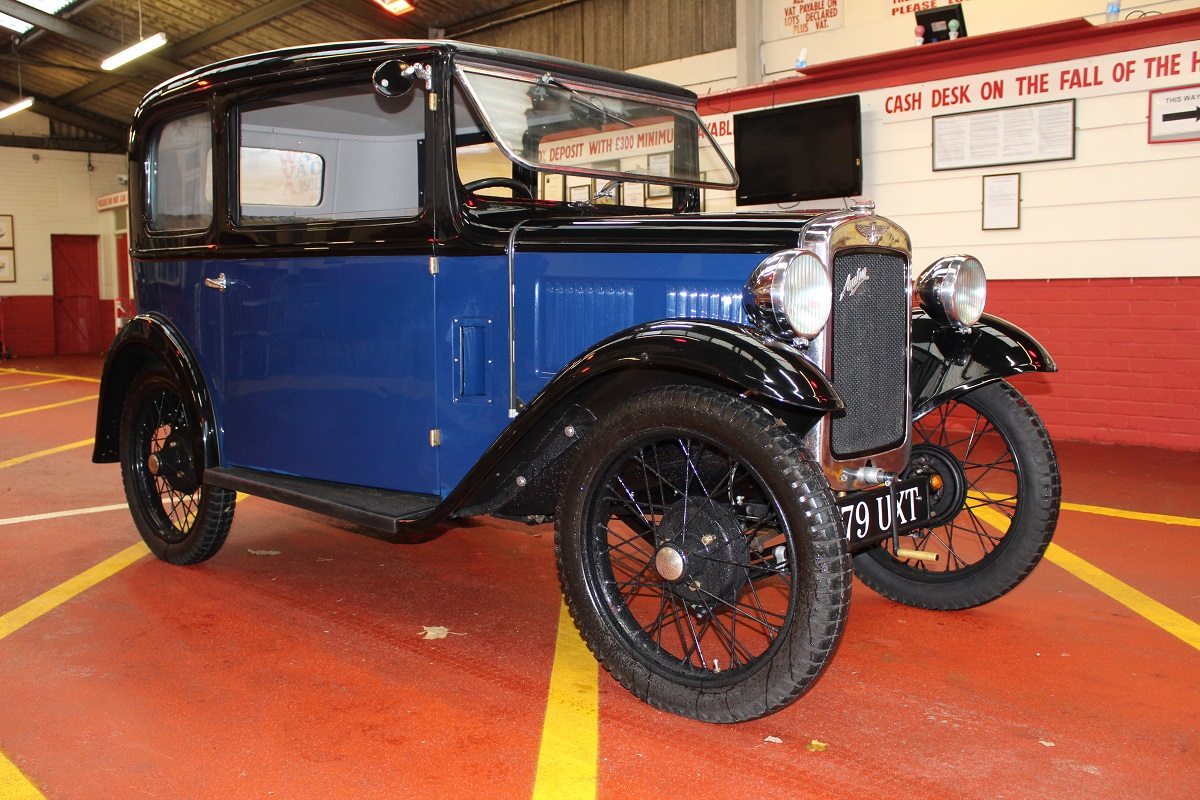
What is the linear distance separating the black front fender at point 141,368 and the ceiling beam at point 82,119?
16534 millimetres

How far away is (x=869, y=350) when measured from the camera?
3.04 metres

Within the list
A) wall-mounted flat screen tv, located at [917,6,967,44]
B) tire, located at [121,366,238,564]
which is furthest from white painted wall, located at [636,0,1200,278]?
tire, located at [121,366,238,564]

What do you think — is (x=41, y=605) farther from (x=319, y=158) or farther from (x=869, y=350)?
(x=869, y=350)

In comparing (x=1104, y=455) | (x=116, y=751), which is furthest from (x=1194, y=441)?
(x=116, y=751)

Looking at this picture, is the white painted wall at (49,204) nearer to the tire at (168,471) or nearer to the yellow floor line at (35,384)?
the yellow floor line at (35,384)

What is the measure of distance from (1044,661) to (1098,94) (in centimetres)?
510

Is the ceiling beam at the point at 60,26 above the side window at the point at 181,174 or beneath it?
above

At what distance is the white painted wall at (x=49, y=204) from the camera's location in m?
19.4

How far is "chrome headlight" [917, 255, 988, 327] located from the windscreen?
1.00 meters

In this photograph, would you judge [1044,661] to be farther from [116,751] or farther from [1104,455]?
[1104,455]

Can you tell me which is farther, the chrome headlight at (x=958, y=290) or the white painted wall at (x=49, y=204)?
the white painted wall at (x=49, y=204)

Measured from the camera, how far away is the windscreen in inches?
130

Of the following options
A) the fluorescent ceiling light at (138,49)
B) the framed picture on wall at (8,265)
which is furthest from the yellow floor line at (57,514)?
the framed picture on wall at (8,265)

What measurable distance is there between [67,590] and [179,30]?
41.7 feet
